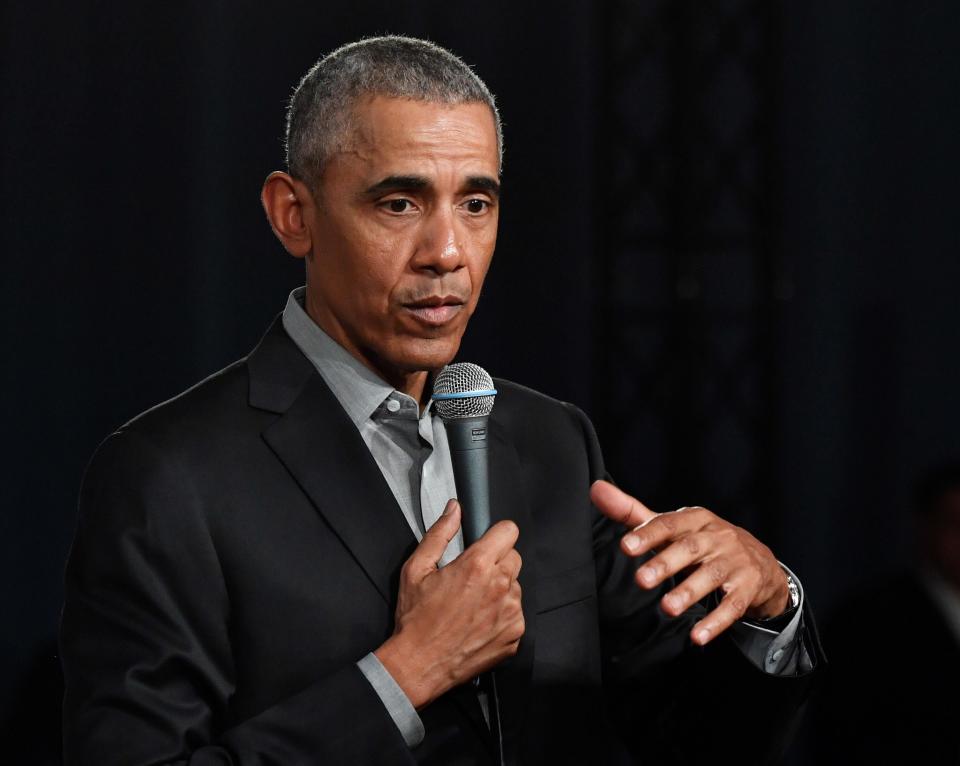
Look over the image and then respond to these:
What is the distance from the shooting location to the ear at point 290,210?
154 centimetres

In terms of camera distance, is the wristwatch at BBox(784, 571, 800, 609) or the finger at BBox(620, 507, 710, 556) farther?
the wristwatch at BBox(784, 571, 800, 609)

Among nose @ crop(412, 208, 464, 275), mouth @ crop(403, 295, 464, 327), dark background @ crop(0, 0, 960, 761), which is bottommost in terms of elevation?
dark background @ crop(0, 0, 960, 761)

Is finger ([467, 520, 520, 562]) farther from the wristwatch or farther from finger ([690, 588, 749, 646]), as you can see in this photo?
the wristwatch

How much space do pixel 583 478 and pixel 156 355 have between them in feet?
7.89

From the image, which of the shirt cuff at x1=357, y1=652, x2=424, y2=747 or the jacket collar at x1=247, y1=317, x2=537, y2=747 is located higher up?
the jacket collar at x1=247, y1=317, x2=537, y2=747

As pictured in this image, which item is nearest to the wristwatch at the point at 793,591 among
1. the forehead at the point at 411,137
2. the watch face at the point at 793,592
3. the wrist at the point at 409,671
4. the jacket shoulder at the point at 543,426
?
the watch face at the point at 793,592

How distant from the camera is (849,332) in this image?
4953 millimetres

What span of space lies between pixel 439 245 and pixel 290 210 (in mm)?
224

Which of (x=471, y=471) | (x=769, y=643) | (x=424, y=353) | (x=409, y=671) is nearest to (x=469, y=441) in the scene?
(x=471, y=471)

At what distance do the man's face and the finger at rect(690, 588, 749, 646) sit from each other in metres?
0.42

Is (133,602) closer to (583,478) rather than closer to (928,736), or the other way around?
(583,478)

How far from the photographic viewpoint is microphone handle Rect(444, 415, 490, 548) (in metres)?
1.38

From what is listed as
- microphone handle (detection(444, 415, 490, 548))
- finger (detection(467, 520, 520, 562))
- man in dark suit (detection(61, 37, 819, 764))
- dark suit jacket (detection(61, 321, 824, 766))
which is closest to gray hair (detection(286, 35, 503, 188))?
man in dark suit (detection(61, 37, 819, 764))

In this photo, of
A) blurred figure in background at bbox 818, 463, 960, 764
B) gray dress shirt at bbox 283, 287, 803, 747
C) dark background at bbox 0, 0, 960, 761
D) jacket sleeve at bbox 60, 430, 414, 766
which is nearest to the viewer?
jacket sleeve at bbox 60, 430, 414, 766
